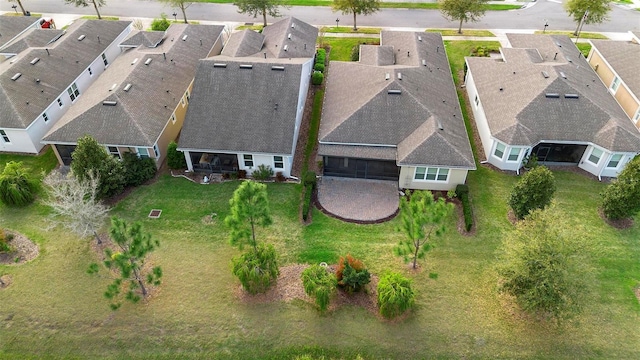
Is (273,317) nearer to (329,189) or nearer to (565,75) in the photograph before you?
(329,189)

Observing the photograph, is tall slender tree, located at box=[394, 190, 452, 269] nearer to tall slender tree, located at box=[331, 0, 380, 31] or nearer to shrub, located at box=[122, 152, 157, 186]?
shrub, located at box=[122, 152, 157, 186]

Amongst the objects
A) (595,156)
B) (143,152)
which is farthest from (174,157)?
(595,156)

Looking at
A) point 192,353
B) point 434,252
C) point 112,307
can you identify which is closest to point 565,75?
point 434,252

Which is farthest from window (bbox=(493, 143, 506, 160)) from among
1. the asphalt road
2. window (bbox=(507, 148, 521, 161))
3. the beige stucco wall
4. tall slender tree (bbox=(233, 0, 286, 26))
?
tall slender tree (bbox=(233, 0, 286, 26))

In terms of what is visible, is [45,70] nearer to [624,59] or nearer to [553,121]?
[553,121]

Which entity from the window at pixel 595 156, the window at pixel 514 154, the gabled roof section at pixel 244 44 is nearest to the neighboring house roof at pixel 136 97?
the gabled roof section at pixel 244 44

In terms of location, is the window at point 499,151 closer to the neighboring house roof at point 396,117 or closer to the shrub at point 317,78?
the neighboring house roof at point 396,117

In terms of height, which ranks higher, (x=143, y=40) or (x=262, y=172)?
(x=143, y=40)
